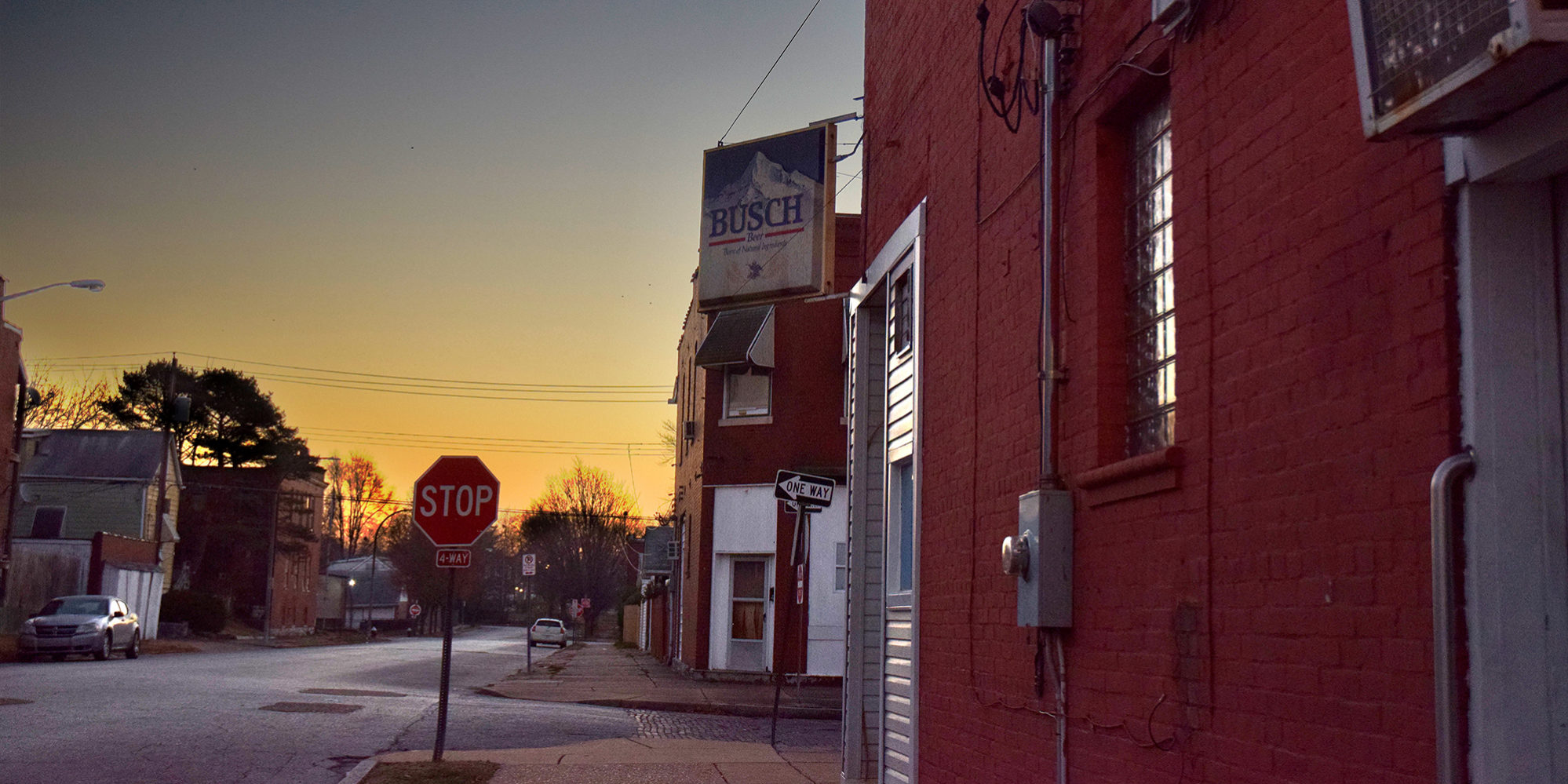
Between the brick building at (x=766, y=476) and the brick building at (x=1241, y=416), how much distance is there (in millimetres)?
17775

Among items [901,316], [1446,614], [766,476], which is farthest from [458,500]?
[766,476]

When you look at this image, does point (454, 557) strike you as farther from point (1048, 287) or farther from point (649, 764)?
point (1048, 287)

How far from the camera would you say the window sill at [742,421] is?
27078 millimetres

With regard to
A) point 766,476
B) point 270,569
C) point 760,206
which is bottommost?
point 270,569

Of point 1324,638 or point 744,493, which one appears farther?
point 744,493

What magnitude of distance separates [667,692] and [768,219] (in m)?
11.1

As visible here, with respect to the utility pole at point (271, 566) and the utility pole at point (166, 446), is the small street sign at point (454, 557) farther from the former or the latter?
the utility pole at point (271, 566)

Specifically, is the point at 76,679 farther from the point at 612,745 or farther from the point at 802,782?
the point at 802,782

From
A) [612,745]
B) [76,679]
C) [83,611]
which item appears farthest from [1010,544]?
[83,611]

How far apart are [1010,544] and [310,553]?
78398 millimetres

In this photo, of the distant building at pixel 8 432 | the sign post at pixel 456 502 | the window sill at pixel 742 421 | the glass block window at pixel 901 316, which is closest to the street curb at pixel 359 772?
the sign post at pixel 456 502

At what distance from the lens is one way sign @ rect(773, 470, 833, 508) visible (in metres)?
13.8

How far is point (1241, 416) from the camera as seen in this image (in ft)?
14.7

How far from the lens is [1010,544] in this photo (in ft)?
20.7
